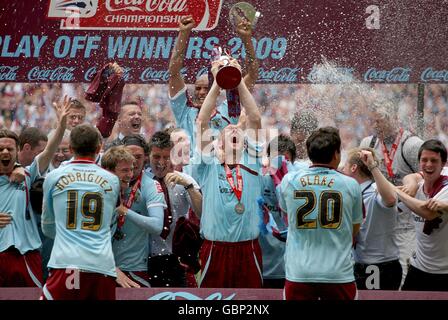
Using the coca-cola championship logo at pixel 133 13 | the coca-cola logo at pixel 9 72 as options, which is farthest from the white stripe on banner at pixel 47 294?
the coca-cola championship logo at pixel 133 13

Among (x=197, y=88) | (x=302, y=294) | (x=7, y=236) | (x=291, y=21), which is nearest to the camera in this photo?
(x=302, y=294)

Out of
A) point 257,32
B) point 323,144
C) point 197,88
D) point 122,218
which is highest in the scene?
point 257,32

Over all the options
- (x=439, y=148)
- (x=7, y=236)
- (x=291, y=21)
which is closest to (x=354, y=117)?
(x=291, y=21)

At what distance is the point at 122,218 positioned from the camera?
278 inches

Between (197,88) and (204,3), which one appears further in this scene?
(204,3)

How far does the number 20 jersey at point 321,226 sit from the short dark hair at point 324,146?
0.09 metres

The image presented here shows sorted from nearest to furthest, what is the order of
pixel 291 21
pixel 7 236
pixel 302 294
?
pixel 302 294
pixel 7 236
pixel 291 21

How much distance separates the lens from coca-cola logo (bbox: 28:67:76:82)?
9789 millimetres

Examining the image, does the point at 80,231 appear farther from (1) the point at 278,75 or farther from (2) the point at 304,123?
(1) the point at 278,75

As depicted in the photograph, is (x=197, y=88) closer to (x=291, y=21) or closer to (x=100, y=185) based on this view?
(x=291, y=21)

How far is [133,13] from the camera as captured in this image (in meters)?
9.87

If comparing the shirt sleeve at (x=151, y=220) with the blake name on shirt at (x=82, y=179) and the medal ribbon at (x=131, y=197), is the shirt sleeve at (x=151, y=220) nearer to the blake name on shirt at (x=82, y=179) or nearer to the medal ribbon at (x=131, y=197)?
the medal ribbon at (x=131, y=197)

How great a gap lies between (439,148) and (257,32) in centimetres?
308

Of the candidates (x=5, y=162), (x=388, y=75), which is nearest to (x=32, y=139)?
(x=5, y=162)
